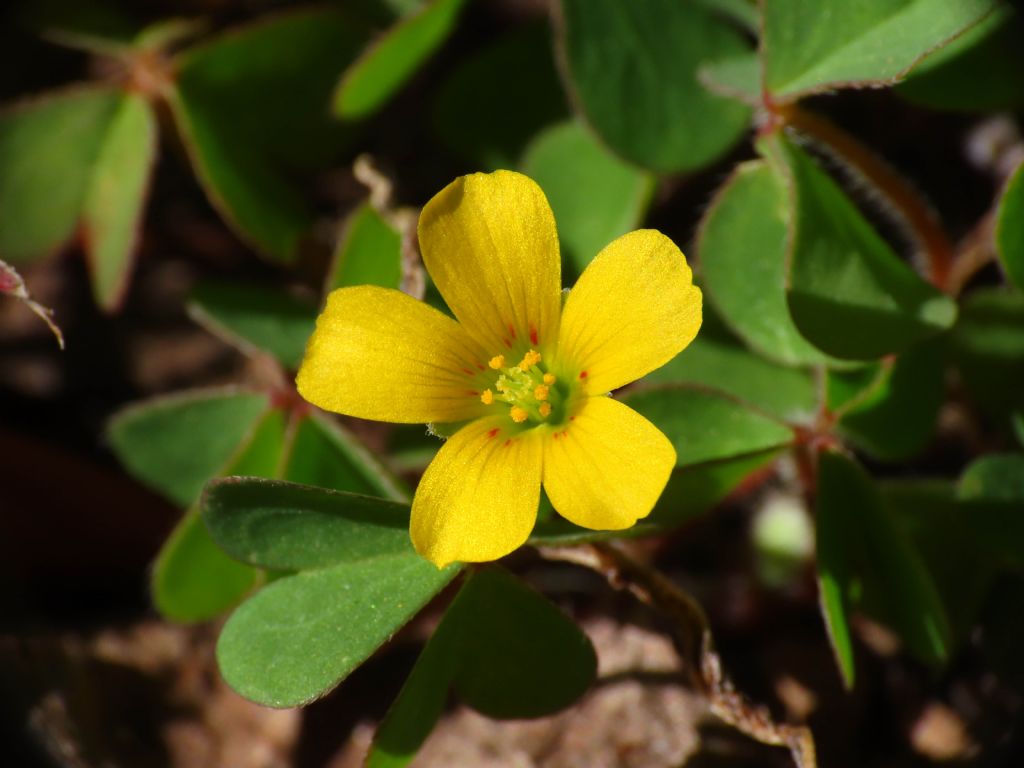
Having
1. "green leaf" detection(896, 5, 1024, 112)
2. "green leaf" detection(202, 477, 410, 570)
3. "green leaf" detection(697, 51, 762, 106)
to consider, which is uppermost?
"green leaf" detection(697, 51, 762, 106)

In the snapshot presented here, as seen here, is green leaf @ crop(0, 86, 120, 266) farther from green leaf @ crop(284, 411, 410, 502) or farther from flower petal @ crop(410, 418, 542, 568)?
flower petal @ crop(410, 418, 542, 568)

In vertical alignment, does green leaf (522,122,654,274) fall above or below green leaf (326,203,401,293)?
below

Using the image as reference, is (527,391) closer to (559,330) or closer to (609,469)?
(559,330)

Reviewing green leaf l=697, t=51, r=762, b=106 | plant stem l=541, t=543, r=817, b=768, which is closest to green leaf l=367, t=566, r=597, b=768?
plant stem l=541, t=543, r=817, b=768

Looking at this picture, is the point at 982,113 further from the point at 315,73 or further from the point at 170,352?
the point at 170,352

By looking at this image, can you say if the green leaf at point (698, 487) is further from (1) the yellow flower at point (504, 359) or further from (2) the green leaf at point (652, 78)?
(2) the green leaf at point (652, 78)
